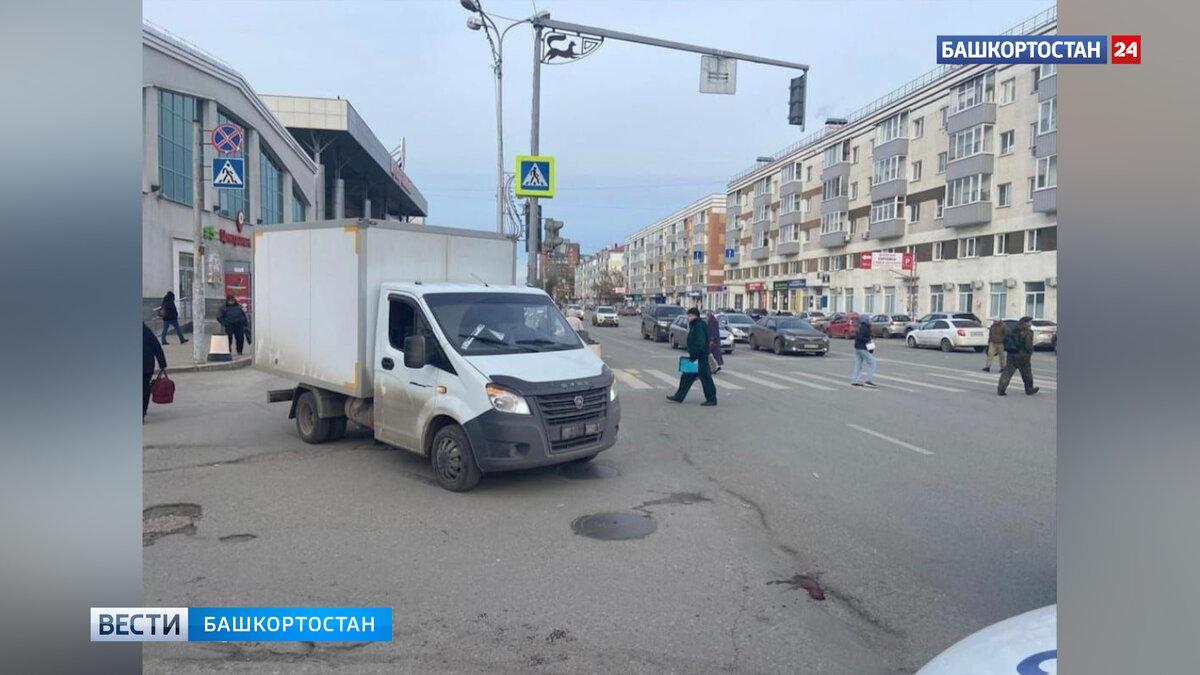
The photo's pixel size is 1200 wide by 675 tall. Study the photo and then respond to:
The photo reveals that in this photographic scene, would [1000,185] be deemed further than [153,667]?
Yes

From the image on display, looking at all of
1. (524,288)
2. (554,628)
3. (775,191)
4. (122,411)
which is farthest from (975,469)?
(775,191)

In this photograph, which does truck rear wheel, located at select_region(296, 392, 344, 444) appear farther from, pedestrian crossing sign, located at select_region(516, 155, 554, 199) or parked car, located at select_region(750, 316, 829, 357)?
parked car, located at select_region(750, 316, 829, 357)

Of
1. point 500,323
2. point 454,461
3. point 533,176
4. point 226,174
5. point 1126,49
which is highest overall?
point 533,176

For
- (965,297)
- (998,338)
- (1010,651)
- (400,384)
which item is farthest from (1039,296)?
(965,297)

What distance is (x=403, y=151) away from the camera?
6644 cm

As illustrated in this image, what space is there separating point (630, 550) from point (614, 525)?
66 cm

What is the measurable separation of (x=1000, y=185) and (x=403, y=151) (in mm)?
55099

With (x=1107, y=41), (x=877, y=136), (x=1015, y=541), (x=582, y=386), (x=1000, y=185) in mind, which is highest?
(x=877, y=136)

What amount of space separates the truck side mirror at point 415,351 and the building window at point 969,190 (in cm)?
3498

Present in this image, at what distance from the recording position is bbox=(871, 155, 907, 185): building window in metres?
52.7

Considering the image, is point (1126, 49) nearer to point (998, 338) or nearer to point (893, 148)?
point (998, 338)

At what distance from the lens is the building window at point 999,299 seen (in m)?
20.9

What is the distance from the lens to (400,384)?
298 inches

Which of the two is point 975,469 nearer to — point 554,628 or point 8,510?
point 554,628
